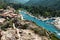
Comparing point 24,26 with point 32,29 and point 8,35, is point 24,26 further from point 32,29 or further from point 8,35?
point 8,35

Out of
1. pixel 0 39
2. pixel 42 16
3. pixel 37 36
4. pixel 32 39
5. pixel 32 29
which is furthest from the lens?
pixel 42 16

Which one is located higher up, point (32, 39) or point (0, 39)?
point (0, 39)

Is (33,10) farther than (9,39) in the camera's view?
Yes

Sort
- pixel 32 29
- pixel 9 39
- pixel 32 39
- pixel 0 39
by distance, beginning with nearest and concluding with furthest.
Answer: pixel 0 39, pixel 9 39, pixel 32 39, pixel 32 29

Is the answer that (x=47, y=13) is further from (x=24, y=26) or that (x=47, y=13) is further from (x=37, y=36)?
(x=37, y=36)

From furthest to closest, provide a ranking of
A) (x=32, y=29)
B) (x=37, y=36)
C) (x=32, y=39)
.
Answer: (x=32, y=29) < (x=37, y=36) < (x=32, y=39)

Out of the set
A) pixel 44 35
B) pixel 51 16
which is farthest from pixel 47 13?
pixel 44 35

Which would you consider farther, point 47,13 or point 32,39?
point 47,13

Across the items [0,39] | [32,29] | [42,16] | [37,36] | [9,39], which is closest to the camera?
[0,39]

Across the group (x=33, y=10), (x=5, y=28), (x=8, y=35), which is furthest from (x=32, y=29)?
(x=33, y=10)
